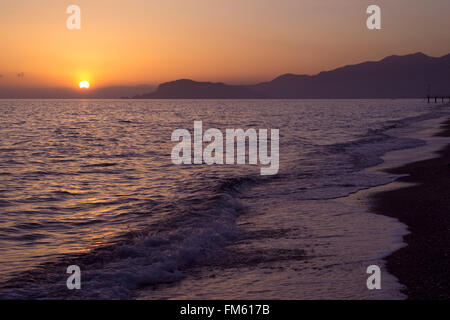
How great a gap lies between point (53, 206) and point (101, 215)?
2.32 m

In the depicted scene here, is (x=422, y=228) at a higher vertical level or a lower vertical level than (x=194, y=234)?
higher

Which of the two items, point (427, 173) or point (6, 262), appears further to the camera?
point (427, 173)

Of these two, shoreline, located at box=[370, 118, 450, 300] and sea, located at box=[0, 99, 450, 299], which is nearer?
shoreline, located at box=[370, 118, 450, 300]

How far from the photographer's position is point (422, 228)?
10.6 metres

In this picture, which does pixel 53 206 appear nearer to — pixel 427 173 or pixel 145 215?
pixel 145 215

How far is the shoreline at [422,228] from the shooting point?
7.20 metres

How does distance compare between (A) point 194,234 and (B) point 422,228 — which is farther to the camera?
(A) point 194,234

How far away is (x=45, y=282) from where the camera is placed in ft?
25.9

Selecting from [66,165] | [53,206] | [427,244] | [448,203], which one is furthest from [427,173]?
[66,165]

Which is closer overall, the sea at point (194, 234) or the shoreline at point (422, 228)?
the shoreline at point (422, 228)

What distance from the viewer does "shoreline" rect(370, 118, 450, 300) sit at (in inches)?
283

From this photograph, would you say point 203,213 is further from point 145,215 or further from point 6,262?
point 6,262
